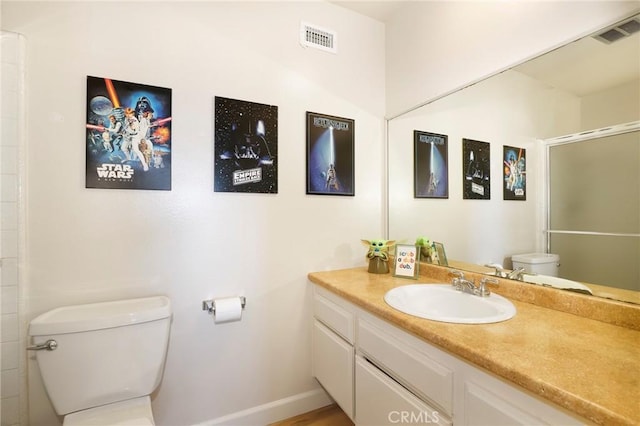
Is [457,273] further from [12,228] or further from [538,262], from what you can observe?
[12,228]

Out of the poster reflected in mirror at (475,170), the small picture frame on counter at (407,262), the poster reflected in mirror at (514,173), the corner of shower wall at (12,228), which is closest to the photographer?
the corner of shower wall at (12,228)

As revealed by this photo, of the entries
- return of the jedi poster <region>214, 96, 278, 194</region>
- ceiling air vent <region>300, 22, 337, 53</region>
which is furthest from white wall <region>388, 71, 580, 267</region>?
return of the jedi poster <region>214, 96, 278, 194</region>

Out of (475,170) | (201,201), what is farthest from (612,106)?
(201,201)

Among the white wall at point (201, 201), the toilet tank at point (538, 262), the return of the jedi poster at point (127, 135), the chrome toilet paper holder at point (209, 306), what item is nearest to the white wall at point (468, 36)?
the white wall at point (201, 201)

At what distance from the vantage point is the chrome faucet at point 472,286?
1231 mm

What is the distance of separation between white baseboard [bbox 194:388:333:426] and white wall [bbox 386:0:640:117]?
194 cm

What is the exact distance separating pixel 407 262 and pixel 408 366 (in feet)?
2.31

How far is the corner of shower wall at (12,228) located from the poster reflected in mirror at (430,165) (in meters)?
2.00

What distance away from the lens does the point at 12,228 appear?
1.18 meters

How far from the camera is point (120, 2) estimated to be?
52.9 inches

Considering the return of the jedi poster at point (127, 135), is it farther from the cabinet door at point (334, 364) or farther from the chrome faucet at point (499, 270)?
the chrome faucet at point (499, 270)

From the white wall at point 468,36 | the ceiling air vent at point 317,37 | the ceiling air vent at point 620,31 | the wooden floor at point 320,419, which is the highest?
the ceiling air vent at point 317,37

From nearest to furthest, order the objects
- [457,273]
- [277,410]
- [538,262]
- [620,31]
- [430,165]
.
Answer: [620,31], [538,262], [457,273], [277,410], [430,165]

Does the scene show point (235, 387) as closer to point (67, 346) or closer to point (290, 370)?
point (290, 370)
